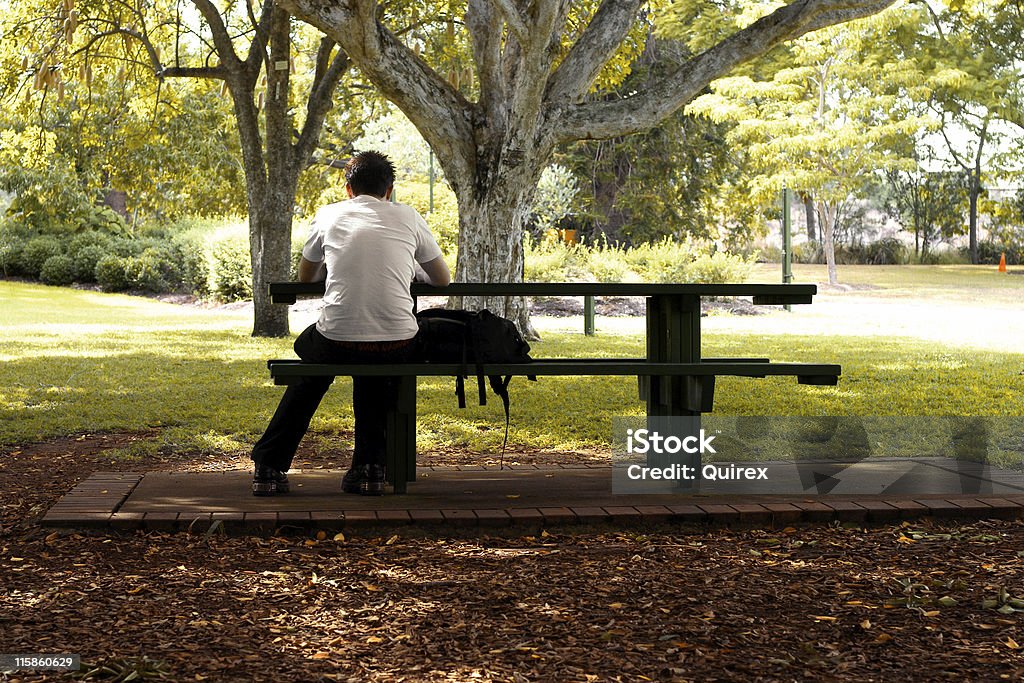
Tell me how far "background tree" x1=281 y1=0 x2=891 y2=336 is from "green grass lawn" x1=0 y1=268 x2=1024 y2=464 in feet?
5.58

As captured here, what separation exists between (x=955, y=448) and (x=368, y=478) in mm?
3931

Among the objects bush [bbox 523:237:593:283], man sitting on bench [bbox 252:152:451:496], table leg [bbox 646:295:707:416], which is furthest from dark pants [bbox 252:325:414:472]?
bush [bbox 523:237:593:283]

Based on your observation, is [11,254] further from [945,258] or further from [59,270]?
[945,258]

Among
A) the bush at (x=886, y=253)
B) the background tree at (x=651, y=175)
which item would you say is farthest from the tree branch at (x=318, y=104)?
the bush at (x=886, y=253)

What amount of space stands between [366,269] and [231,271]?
23656mm

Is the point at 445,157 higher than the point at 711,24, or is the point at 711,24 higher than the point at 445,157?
the point at 711,24

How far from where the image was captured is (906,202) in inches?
1978

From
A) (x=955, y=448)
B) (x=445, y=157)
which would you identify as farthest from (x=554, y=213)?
(x=955, y=448)

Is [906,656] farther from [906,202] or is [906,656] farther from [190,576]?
[906,202]

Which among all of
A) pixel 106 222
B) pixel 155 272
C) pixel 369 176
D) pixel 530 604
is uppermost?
pixel 106 222

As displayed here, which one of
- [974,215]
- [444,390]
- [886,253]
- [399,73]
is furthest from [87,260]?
[974,215]

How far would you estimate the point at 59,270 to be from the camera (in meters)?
35.3

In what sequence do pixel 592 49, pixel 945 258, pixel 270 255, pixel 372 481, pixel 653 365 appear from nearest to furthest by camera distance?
pixel 653 365 → pixel 372 481 → pixel 592 49 → pixel 270 255 → pixel 945 258

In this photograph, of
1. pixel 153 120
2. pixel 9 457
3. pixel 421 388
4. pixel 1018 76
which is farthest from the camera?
pixel 1018 76
